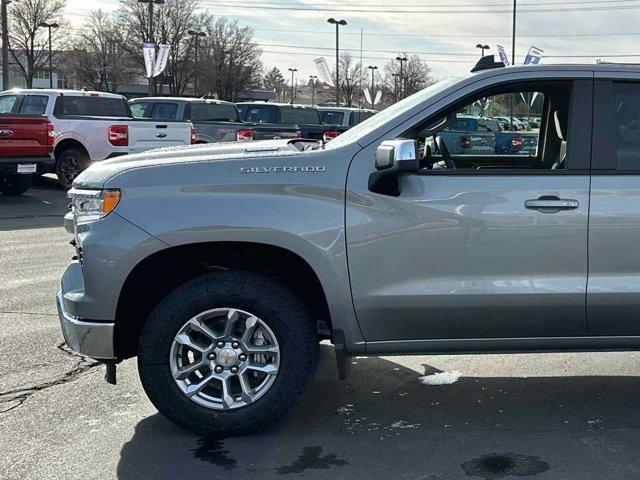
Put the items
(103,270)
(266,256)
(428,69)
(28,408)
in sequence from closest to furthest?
(103,270) → (266,256) → (28,408) → (428,69)

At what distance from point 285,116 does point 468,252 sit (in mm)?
18255

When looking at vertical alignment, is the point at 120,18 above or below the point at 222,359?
above

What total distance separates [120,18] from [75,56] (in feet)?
19.7

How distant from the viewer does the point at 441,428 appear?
4.18 m

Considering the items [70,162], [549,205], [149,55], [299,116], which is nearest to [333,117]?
[299,116]

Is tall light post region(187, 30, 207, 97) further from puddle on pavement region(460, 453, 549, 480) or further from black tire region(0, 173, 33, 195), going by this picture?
puddle on pavement region(460, 453, 549, 480)

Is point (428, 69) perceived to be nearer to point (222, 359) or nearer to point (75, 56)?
point (75, 56)

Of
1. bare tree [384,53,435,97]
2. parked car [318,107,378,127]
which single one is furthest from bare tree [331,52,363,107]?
parked car [318,107,378,127]

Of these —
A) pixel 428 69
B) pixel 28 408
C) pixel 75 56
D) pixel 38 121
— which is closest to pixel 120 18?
pixel 75 56

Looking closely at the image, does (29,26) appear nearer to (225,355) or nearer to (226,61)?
(226,61)

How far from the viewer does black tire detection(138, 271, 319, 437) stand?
12.7 ft

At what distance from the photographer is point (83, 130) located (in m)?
15.8

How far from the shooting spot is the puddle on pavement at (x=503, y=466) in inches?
142

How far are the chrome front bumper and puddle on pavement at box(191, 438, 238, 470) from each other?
650 mm
